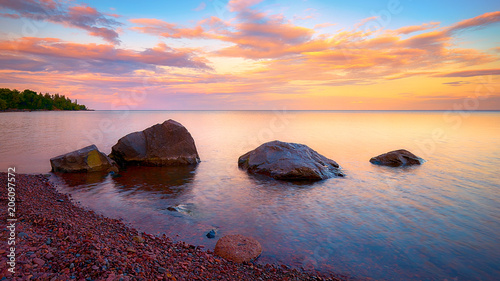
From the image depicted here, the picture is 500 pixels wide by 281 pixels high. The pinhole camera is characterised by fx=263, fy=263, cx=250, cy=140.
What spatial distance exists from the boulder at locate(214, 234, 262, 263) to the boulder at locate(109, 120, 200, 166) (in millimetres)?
14462

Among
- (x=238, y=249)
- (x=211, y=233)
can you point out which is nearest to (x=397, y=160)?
(x=211, y=233)

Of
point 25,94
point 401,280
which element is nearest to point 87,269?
point 401,280

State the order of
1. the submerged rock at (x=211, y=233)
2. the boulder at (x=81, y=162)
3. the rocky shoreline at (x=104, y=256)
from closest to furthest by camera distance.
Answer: the rocky shoreline at (x=104, y=256) < the submerged rock at (x=211, y=233) < the boulder at (x=81, y=162)

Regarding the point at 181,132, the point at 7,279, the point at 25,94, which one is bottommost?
the point at 7,279

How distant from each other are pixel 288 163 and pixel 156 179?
909 centimetres

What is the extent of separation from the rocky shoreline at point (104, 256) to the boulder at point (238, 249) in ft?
0.79

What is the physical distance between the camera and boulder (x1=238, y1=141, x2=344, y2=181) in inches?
704

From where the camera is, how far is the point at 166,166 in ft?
70.5

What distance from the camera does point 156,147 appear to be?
21.9 metres

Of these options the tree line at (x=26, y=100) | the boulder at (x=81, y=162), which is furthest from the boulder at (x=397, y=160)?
the tree line at (x=26, y=100)

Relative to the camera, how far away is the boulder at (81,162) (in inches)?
721

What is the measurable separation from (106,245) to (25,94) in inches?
8180

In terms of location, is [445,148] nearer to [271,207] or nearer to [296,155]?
[296,155]

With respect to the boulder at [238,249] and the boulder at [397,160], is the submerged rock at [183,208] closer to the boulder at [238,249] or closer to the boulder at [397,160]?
the boulder at [238,249]
